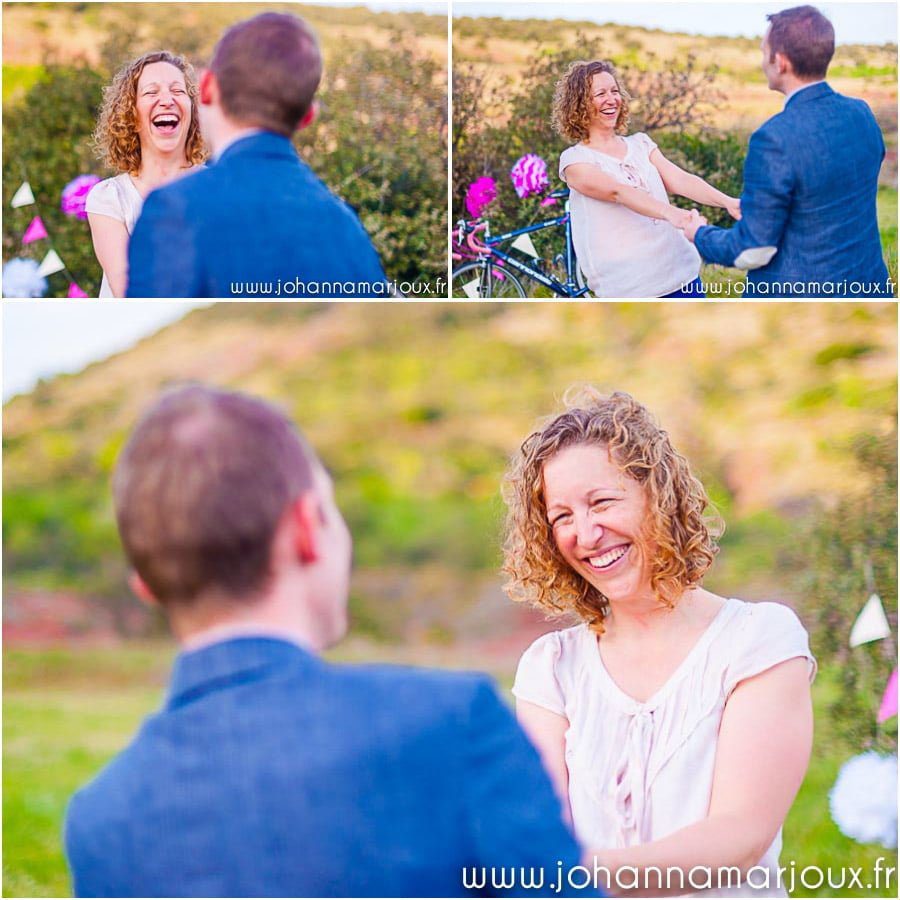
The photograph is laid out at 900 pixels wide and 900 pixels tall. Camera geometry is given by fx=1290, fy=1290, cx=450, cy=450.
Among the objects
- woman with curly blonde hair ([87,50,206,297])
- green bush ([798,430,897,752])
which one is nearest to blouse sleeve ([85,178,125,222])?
woman with curly blonde hair ([87,50,206,297])

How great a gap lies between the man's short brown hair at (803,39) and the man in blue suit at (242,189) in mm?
1178

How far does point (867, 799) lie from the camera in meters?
2.69

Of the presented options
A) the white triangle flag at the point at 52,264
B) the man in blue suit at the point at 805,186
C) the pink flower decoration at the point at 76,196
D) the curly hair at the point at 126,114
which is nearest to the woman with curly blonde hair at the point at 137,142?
the curly hair at the point at 126,114

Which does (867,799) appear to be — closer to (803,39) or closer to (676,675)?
(676,675)

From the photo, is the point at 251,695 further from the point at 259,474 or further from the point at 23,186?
the point at 23,186

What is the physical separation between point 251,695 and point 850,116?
1926 mm

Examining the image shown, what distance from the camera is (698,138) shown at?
8.67ft

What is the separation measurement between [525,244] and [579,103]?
31 centimetres

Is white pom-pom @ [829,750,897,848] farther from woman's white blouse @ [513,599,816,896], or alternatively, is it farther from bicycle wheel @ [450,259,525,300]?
bicycle wheel @ [450,259,525,300]

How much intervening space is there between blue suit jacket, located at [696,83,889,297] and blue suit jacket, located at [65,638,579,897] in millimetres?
1635

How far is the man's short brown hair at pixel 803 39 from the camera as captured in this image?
2531mm

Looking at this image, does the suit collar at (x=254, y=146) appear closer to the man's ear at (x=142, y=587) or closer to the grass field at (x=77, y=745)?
the man's ear at (x=142, y=587)

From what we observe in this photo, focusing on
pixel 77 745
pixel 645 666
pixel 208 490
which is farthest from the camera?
pixel 77 745

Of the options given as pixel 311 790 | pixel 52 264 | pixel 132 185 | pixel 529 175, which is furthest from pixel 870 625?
pixel 311 790
